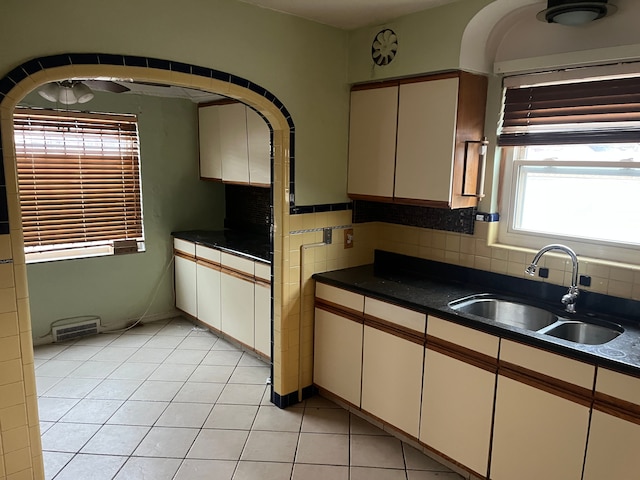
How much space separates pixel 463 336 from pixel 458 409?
1.26 ft

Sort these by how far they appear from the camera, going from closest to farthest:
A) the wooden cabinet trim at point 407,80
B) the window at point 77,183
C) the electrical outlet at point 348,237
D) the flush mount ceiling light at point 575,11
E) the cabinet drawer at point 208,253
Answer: the flush mount ceiling light at point 575,11 → the wooden cabinet trim at point 407,80 → the electrical outlet at point 348,237 → the window at point 77,183 → the cabinet drawer at point 208,253

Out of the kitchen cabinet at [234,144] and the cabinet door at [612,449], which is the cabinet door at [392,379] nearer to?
the cabinet door at [612,449]

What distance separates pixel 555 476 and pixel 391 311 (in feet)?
3.41

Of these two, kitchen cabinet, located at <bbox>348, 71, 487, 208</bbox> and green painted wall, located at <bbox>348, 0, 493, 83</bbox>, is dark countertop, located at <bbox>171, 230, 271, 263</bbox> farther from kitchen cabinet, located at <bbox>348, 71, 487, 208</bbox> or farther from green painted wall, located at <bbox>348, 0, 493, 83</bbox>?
green painted wall, located at <bbox>348, 0, 493, 83</bbox>

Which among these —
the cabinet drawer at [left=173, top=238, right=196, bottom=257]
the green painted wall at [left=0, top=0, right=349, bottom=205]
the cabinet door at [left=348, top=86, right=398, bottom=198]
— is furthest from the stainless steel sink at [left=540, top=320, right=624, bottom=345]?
the cabinet drawer at [left=173, top=238, right=196, bottom=257]

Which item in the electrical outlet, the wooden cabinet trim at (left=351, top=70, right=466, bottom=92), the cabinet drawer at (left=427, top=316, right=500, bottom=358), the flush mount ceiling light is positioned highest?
the flush mount ceiling light

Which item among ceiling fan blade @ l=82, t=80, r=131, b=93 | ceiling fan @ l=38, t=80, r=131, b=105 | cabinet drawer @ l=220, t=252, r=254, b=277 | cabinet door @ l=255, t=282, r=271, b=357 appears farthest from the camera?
cabinet drawer @ l=220, t=252, r=254, b=277

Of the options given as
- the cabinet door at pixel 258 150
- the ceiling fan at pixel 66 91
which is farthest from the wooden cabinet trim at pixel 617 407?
the ceiling fan at pixel 66 91

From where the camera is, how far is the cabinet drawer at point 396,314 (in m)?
2.41

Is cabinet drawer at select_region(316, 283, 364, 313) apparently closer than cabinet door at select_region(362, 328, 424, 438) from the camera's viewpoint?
No

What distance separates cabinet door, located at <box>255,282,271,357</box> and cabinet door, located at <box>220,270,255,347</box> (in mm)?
65

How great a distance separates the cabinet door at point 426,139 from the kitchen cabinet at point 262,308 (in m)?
1.22

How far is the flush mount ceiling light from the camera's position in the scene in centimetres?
205

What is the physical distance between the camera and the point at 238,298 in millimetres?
3750
